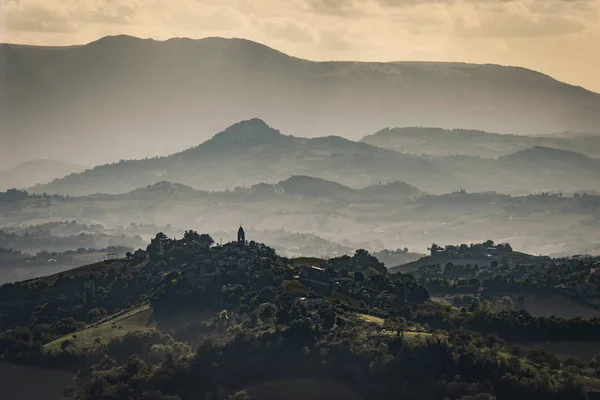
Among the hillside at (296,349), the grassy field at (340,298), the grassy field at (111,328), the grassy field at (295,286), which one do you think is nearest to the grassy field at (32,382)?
the hillside at (296,349)

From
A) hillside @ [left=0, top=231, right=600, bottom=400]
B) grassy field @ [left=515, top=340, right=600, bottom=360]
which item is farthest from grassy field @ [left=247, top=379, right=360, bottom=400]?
grassy field @ [left=515, top=340, right=600, bottom=360]

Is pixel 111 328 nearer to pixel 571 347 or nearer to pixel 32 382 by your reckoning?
pixel 32 382

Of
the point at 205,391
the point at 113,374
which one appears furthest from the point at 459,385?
the point at 113,374

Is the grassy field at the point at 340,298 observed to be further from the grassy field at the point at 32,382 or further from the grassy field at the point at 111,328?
the grassy field at the point at 32,382

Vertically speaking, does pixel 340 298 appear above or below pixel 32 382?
above

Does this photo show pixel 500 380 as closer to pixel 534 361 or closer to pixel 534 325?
pixel 534 361

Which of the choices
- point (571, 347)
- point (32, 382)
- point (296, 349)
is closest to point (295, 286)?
point (296, 349)
